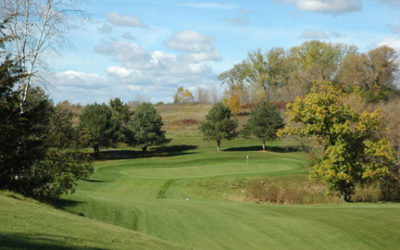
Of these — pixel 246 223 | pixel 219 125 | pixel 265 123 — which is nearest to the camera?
pixel 246 223

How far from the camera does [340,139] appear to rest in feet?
85.6

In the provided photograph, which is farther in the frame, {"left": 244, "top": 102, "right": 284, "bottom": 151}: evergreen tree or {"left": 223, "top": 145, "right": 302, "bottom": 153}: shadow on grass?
{"left": 223, "top": 145, "right": 302, "bottom": 153}: shadow on grass

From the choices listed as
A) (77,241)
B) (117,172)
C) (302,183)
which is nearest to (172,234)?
(77,241)

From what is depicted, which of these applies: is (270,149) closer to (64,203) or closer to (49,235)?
(64,203)

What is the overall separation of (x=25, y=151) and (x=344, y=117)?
65.8ft

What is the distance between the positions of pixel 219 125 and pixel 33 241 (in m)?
52.6

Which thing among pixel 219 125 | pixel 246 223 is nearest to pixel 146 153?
pixel 219 125

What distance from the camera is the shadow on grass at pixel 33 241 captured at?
6.95 meters

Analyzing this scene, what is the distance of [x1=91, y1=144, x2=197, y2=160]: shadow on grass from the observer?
2228 inches

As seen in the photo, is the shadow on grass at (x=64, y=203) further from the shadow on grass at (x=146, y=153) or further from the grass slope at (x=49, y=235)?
the shadow on grass at (x=146, y=153)

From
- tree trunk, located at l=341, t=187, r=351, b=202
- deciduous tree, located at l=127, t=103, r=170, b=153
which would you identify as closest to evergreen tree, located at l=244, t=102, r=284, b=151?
deciduous tree, located at l=127, t=103, r=170, b=153

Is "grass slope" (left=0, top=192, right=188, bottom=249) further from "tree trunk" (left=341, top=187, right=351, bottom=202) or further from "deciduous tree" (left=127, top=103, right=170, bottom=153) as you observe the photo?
"deciduous tree" (left=127, top=103, right=170, bottom=153)

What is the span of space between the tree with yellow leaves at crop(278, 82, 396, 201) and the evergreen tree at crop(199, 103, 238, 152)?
1273 inches

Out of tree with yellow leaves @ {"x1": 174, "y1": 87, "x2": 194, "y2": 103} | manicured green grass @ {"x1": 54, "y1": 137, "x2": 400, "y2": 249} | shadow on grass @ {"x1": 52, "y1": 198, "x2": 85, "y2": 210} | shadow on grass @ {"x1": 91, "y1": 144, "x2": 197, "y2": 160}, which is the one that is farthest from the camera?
tree with yellow leaves @ {"x1": 174, "y1": 87, "x2": 194, "y2": 103}
